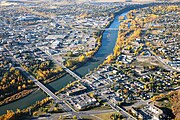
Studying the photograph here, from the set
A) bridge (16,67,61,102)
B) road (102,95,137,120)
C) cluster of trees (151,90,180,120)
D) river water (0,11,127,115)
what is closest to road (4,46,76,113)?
bridge (16,67,61,102)

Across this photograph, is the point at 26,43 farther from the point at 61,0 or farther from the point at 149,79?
the point at 61,0

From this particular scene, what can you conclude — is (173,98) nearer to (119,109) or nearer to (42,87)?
(119,109)

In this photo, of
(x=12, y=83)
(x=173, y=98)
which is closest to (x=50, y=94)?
(x=12, y=83)

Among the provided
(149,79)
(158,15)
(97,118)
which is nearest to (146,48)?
(149,79)

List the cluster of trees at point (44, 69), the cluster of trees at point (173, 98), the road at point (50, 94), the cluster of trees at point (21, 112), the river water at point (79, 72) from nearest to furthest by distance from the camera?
1. the cluster of trees at point (21, 112)
2. the cluster of trees at point (173, 98)
3. the road at point (50, 94)
4. the river water at point (79, 72)
5. the cluster of trees at point (44, 69)

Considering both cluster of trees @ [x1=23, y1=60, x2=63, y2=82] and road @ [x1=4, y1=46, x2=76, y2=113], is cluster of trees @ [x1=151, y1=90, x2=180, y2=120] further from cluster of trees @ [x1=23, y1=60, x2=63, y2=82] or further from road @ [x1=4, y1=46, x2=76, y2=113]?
cluster of trees @ [x1=23, y1=60, x2=63, y2=82]

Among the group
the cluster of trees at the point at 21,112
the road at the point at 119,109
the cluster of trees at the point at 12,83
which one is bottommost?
the road at the point at 119,109

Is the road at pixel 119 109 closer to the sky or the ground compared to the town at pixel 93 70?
closer to the ground

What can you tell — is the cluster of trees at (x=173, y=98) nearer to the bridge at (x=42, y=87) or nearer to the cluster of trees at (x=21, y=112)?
the bridge at (x=42, y=87)

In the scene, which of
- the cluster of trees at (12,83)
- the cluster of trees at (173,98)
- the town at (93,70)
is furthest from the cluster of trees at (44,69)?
the cluster of trees at (173,98)

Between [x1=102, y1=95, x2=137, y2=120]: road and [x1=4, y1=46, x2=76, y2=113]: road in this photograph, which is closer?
[x1=102, y1=95, x2=137, y2=120]: road
